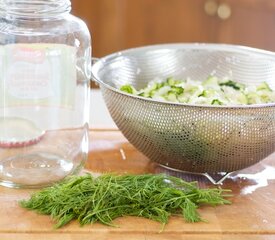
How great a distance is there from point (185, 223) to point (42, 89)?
364 millimetres

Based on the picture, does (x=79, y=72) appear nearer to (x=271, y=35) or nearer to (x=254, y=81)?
(x=254, y=81)

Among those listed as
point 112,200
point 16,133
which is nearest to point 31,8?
point 16,133

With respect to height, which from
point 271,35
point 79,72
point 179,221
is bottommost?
point 271,35

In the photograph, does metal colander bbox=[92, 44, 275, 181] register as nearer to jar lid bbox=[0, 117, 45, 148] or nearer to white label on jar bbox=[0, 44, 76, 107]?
white label on jar bbox=[0, 44, 76, 107]

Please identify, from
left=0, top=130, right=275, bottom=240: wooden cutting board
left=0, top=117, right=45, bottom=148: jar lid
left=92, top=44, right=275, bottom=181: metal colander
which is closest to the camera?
left=0, top=130, right=275, bottom=240: wooden cutting board

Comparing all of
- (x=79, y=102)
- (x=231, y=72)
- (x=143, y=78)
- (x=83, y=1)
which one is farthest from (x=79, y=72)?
(x=83, y=1)

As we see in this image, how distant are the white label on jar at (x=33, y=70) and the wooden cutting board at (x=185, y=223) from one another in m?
0.17

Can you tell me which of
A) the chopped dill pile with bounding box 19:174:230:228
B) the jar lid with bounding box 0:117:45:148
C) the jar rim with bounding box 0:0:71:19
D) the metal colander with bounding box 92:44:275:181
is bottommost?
the jar lid with bounding box 0:117:45:148

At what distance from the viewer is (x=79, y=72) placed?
4.09ft

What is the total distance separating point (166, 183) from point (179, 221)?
9cm

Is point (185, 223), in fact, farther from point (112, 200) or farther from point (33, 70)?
point (33, 70)

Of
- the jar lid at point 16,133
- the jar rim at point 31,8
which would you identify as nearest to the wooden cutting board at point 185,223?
the jar lid at point 16,133

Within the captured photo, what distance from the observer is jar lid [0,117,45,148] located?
126cm

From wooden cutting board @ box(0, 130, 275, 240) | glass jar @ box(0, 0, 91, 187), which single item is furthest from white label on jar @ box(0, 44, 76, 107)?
wooden cutting board @ box(0, 130, 275, 240)
